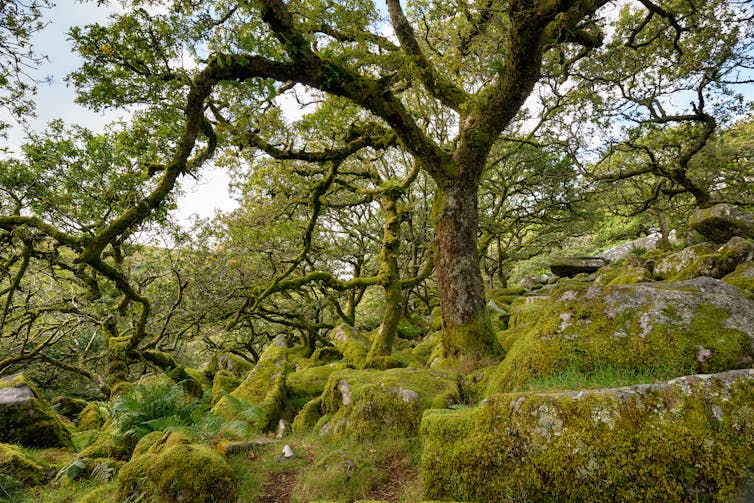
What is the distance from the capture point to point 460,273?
7.27m

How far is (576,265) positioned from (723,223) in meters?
8.32

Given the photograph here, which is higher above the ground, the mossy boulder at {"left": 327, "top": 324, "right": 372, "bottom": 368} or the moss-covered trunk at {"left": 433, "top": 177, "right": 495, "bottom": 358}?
the moss-covered trunk at {"left": 433, "top": 177, "right": 495, "bottom": 358}

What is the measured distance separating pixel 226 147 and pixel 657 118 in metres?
13.8

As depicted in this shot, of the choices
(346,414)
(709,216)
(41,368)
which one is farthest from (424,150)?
(41,368)

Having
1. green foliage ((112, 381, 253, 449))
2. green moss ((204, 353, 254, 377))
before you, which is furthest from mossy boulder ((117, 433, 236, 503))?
green moss ((204, 353, 254, 377))

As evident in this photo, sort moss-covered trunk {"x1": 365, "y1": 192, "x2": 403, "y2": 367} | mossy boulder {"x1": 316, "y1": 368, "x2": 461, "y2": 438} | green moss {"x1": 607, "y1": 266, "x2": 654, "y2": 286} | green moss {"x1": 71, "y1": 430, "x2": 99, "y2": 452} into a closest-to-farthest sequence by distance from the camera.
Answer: mossy boulder {"x1": 316, "y1": 368, "x2": 461, "y2": 438} → green moss {"x1": 71, "y1": 430, "x2": 99, "y2": 452} → green moss {"x1": 607, "y1": 266, "x2": 654, "y2": 286} → moss-covered trunk {"x1": 365, "y1": 192, "x2": 403, "y2": 367}

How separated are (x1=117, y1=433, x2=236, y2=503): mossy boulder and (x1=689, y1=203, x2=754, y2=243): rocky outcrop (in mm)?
13694

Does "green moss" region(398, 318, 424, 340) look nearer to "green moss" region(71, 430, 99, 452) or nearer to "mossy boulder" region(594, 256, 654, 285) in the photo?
"mossy boulder" region(594, 256, 654, 285)

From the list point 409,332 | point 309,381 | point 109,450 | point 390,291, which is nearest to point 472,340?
point 390,291

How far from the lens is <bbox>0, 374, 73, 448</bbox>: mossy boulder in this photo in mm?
6223

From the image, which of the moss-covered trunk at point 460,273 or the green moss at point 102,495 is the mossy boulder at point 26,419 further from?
the moss-covered trunk at point 460,273

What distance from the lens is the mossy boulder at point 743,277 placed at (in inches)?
220

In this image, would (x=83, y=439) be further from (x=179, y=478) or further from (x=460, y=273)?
(x=460, y=273)

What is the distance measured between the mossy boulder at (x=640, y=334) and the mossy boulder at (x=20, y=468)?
6.31 metres
